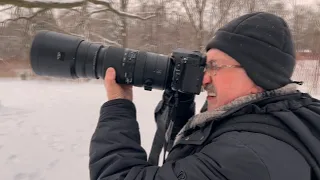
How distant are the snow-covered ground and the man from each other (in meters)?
2.36

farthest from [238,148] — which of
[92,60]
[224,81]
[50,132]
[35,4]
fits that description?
[50,132]

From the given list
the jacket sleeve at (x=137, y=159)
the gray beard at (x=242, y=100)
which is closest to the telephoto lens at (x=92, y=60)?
the jacket sleeve at (x=137, y=159)

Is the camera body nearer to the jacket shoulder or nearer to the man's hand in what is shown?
the man's hand

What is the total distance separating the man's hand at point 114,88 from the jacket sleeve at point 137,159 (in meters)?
0.05

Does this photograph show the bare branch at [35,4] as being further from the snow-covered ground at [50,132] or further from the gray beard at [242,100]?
the gray beard at [242,100]

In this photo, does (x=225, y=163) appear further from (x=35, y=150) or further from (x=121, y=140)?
(x=35, y=150)

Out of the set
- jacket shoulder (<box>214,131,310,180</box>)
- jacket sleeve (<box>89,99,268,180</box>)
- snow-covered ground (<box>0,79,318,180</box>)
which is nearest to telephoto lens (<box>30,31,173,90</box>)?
A: jacket sleeve (<box>89,99,268,180</box>)

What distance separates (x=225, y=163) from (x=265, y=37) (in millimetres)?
358

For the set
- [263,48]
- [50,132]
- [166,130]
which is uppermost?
[263,48]

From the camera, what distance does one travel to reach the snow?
319 centimetres

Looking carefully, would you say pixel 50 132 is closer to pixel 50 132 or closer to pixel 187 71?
pixel 50 132

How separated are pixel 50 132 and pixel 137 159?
3901mm

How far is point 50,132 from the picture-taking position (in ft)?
14.6

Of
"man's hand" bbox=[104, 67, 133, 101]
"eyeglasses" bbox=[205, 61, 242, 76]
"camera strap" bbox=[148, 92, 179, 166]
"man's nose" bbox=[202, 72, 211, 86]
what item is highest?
"eyeglasses" bbox=[205, 61, 242, 76]
